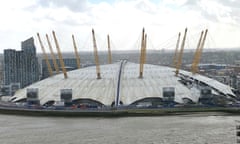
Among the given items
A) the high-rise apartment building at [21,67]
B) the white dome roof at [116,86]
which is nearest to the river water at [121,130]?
the white dome roof at [116,86]

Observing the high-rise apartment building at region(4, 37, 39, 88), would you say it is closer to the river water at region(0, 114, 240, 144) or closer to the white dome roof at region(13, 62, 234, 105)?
the white dome roof at region(13, 62, 234, 105)

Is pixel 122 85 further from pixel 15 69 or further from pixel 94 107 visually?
pixel 15 69

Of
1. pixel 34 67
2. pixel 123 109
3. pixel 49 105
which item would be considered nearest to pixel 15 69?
pixel 34 67

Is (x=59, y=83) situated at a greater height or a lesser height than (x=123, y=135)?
greater

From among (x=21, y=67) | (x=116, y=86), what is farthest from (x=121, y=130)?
(x=21, y=67)

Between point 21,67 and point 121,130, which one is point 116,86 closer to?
point 121,130

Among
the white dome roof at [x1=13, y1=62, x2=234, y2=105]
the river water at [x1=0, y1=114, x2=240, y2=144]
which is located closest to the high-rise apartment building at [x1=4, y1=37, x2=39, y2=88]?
the white dome roof at [x1=13, y1=62, x2=234, y2=105]
